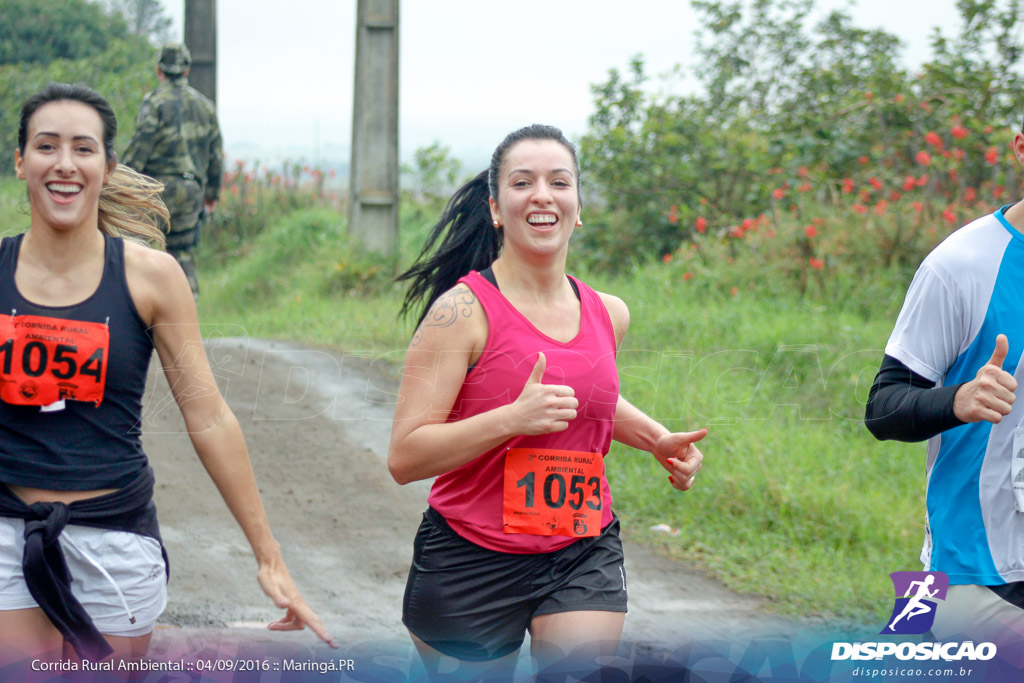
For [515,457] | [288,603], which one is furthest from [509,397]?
[288,603]

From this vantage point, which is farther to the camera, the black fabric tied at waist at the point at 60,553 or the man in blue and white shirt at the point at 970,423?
the man in blue and white shirt at the point at 970,423

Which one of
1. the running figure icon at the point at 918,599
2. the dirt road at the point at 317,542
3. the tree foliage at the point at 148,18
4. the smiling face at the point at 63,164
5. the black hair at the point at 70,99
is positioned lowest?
the dirt road at the point at 317,542

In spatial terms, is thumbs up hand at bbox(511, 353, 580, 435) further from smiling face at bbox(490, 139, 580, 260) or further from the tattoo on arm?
smiling face at bbox(490, 139, 580, 260)

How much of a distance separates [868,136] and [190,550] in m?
7.40

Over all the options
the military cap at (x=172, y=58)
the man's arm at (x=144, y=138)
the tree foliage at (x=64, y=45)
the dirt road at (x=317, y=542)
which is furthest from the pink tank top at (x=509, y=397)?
the tree foliage at (x=64, y=45)

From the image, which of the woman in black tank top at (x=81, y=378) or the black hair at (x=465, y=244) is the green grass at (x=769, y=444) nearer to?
the black hair at (x=465, y=244)

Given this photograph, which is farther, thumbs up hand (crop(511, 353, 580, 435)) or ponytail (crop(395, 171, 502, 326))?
ponytail (crop(395, 171, 502, 326))

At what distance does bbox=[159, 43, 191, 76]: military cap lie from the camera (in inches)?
337

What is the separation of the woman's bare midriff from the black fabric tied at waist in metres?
0.01

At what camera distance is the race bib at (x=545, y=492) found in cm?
281

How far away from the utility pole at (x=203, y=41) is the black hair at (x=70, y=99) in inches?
422

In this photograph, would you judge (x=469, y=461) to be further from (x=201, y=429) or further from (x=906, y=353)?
(x=906, y=353)

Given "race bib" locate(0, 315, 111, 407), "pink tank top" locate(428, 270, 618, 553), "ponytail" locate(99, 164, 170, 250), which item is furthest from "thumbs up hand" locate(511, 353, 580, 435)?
"ponytail" locate(99, 164, 170, 250)

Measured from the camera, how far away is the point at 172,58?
8.60 metres
